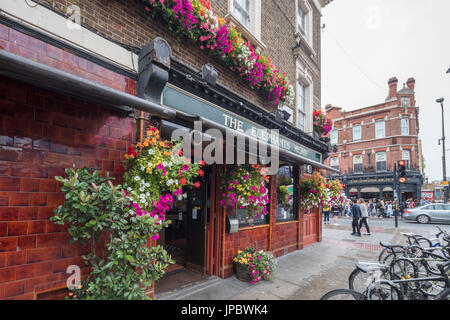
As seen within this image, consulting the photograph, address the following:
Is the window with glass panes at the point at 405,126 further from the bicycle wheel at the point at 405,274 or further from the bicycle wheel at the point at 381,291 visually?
the bicycle wheel at the point at 381,291

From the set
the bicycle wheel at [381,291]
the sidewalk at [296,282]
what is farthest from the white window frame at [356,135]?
the bicycle wheel at [381,291]

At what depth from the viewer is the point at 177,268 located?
5.74 metres

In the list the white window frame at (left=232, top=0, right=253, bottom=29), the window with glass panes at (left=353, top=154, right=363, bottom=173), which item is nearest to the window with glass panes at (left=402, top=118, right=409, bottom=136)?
the window with glass panes at (left=353, top=154, right=363, bottom=173)

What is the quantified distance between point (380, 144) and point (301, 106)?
23.2 metres

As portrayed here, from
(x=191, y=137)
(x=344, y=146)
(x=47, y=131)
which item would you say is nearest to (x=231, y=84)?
(x=191, y=137)

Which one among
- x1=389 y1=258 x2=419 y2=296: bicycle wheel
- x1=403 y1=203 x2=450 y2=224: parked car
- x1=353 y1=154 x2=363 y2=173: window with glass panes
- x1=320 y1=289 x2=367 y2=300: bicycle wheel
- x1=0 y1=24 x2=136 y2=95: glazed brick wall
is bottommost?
x1=403 y1=203 x2=450 y2=224: parked car

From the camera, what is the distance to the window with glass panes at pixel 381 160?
88.5ft

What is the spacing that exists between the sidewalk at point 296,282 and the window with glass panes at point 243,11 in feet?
21.7

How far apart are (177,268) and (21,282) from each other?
12.3 ft

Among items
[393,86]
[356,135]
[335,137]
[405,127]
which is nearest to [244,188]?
[405,127]

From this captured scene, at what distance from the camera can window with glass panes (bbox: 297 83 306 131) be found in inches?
367

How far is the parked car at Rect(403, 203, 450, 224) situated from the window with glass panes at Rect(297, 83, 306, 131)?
14852 millimetres

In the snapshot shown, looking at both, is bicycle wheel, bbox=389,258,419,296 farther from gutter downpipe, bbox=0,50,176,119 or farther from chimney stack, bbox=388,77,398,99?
chimney stack, bbox=388,77,398,99
